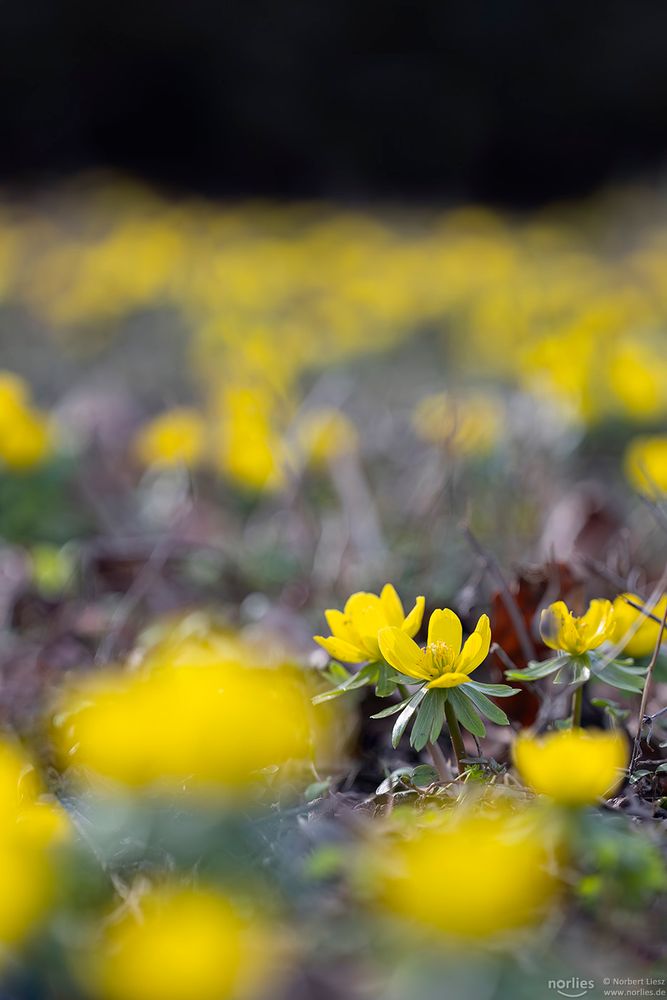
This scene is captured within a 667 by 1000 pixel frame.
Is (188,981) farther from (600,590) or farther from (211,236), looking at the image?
(211,236)

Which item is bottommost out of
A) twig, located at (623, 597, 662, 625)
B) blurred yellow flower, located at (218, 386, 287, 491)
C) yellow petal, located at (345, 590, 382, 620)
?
blurred yellow flower, located at (218, 386, 287, 491)

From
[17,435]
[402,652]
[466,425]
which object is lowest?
[466,425]

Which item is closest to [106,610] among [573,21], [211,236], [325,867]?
[325,867]

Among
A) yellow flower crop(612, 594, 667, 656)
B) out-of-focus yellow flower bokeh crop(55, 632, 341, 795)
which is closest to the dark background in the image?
yellow flower crop(612, 594, 667, 656)

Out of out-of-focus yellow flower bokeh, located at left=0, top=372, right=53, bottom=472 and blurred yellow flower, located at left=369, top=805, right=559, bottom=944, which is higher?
blurred yellow flower, located at left=369, top=805, right=559, bottom=944

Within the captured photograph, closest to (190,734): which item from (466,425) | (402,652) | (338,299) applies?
(402,652)

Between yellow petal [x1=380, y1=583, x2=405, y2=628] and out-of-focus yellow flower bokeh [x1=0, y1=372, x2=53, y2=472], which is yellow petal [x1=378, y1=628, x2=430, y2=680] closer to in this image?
yellow petal [x1=380, y1=583, x2=405, y2=628]

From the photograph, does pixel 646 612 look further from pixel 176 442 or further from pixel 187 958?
pixel 176 442
